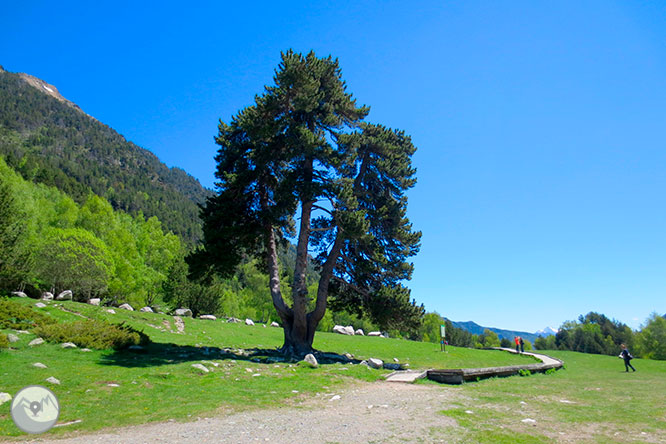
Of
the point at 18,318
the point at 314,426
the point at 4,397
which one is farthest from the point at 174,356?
the point at 314,426

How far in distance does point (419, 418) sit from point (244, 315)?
68.3 metres

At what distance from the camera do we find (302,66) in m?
19.3

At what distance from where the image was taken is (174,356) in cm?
1542

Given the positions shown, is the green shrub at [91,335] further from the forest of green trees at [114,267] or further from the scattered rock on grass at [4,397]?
the scattered rock on grass at [4,397]

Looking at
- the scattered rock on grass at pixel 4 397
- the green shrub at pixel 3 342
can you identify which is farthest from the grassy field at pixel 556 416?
the green shrub at pixel 3 342

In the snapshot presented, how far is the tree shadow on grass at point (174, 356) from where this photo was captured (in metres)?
13.2

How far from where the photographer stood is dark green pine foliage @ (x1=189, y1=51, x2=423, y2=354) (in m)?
19.1

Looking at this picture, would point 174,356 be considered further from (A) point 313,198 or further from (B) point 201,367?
(A) point 313,198

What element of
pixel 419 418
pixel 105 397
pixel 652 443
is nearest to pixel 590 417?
pixel 652 443

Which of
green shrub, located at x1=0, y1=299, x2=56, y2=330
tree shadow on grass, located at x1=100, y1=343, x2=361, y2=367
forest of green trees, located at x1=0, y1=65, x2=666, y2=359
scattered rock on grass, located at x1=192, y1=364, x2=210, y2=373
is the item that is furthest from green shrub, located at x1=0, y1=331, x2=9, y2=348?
forest of green trees, located at x1=0, y1=65, x2=666, y2=359

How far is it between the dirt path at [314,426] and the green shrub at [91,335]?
10.2m

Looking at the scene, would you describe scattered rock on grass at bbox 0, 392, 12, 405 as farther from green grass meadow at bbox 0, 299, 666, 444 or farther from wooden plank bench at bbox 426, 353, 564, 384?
wooden plank bench at bbox 426, 353, 564, 384

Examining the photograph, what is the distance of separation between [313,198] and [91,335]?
1193 centimetres

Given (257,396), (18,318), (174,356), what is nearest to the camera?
(257,396)
